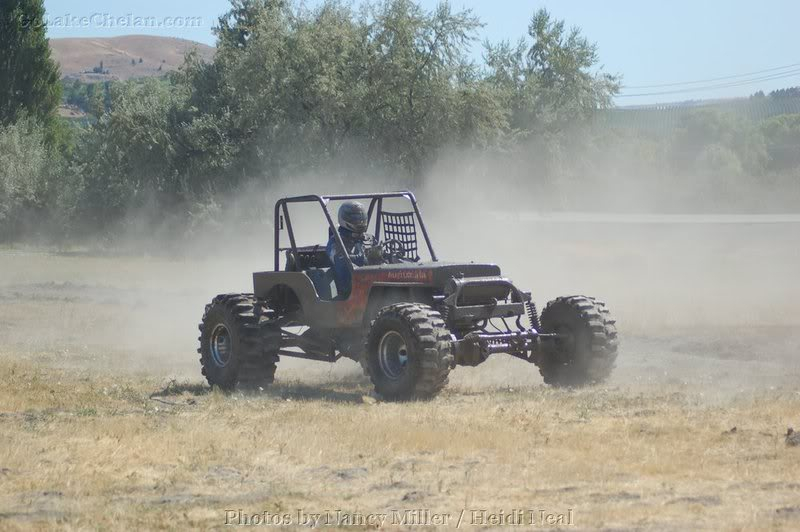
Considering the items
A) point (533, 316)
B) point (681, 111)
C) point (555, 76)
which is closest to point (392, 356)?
point (533, 316)

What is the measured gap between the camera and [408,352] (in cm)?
1205

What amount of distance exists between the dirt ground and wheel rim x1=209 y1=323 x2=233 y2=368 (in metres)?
0.49

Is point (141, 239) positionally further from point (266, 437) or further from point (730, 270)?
point (266, 437)

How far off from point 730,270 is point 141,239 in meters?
24.0

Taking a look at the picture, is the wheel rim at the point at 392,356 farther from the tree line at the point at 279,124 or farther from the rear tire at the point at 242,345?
the tree line at the point at 279,124

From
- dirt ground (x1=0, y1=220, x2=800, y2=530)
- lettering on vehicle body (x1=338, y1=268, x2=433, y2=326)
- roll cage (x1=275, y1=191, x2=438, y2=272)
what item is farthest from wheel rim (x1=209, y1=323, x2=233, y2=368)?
lettering on vehicle body (x1=338, y1=268, x2=433, y2=326)

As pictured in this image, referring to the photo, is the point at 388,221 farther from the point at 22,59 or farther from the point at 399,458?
the point at 22,59

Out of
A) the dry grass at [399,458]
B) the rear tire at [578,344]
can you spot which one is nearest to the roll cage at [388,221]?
the rear tire at [578,344]

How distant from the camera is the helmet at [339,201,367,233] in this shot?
1409cm

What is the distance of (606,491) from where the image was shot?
806cm

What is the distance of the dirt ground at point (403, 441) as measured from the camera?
301 inches

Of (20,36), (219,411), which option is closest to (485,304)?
(219,411)

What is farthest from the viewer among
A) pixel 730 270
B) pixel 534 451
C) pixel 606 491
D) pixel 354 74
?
pixel 354 74

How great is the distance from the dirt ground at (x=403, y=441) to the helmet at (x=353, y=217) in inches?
76.6
